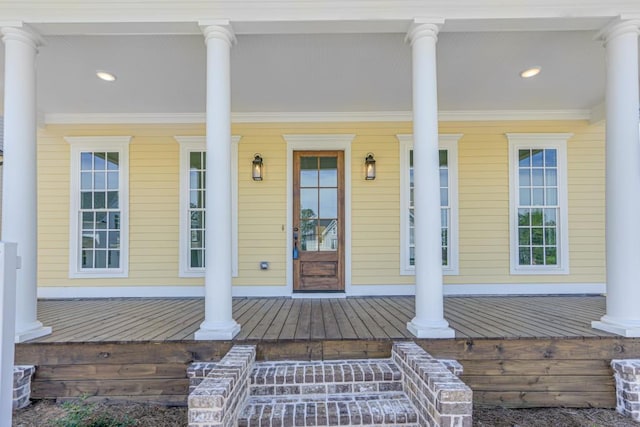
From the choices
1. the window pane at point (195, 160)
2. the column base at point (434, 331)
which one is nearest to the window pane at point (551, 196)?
the column base at point (434, 331)

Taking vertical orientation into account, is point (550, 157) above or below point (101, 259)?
above

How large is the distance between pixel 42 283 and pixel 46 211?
1.07 m

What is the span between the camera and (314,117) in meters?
5.50

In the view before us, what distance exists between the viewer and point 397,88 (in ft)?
15.2

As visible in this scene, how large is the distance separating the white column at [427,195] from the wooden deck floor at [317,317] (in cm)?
27

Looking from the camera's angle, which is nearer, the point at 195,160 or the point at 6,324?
the point at 6,324

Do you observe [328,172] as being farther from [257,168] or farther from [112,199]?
[112,199]

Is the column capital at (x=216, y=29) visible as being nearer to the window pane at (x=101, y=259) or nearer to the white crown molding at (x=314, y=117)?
the white crown molding at (x=314, y=117)

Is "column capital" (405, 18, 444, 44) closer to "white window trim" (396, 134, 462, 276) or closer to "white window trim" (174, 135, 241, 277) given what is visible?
"white window trim" (396, 134, 462, 276)

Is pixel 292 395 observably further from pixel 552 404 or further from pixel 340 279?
pixel 340 279

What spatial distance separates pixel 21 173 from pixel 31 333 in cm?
134

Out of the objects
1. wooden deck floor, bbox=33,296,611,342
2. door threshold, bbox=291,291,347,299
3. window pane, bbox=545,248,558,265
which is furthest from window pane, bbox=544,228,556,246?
door threshold, bbox=291,291,347,299

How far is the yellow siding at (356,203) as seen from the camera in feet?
17.9

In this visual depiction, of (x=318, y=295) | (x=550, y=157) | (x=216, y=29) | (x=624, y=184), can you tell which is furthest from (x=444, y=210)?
(x=216, y=29)
